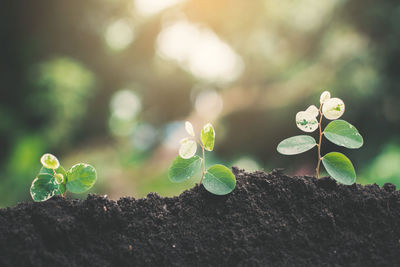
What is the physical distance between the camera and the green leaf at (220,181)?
2.49ft

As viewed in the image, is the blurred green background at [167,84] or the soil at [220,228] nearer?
the soil at [220,228]

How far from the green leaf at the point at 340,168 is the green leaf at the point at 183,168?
0.30 m

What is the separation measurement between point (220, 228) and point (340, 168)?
309 mm

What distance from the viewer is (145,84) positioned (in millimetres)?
6152

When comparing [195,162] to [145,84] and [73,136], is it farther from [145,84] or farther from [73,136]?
[145,84]

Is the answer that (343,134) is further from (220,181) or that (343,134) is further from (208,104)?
(208,104)

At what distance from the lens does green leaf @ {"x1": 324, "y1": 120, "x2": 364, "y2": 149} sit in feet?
2.58

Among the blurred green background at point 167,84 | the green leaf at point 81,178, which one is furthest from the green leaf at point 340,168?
the blurred green background at point 167,84

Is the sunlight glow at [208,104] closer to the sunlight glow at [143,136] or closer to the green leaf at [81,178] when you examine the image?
the sunlight glow at [143,136]

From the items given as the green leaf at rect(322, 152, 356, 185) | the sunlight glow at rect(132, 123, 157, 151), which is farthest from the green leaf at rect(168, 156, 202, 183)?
the sunlight glow at rect(132, 123, 157, 151)

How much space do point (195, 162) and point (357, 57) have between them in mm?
4116

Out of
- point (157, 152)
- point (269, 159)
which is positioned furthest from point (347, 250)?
point (157, 152)

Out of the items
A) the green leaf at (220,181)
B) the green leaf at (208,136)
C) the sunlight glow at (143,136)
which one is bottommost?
the green leaf at (220,181)

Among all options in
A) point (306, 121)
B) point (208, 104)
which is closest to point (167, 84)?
point (208, 104)
